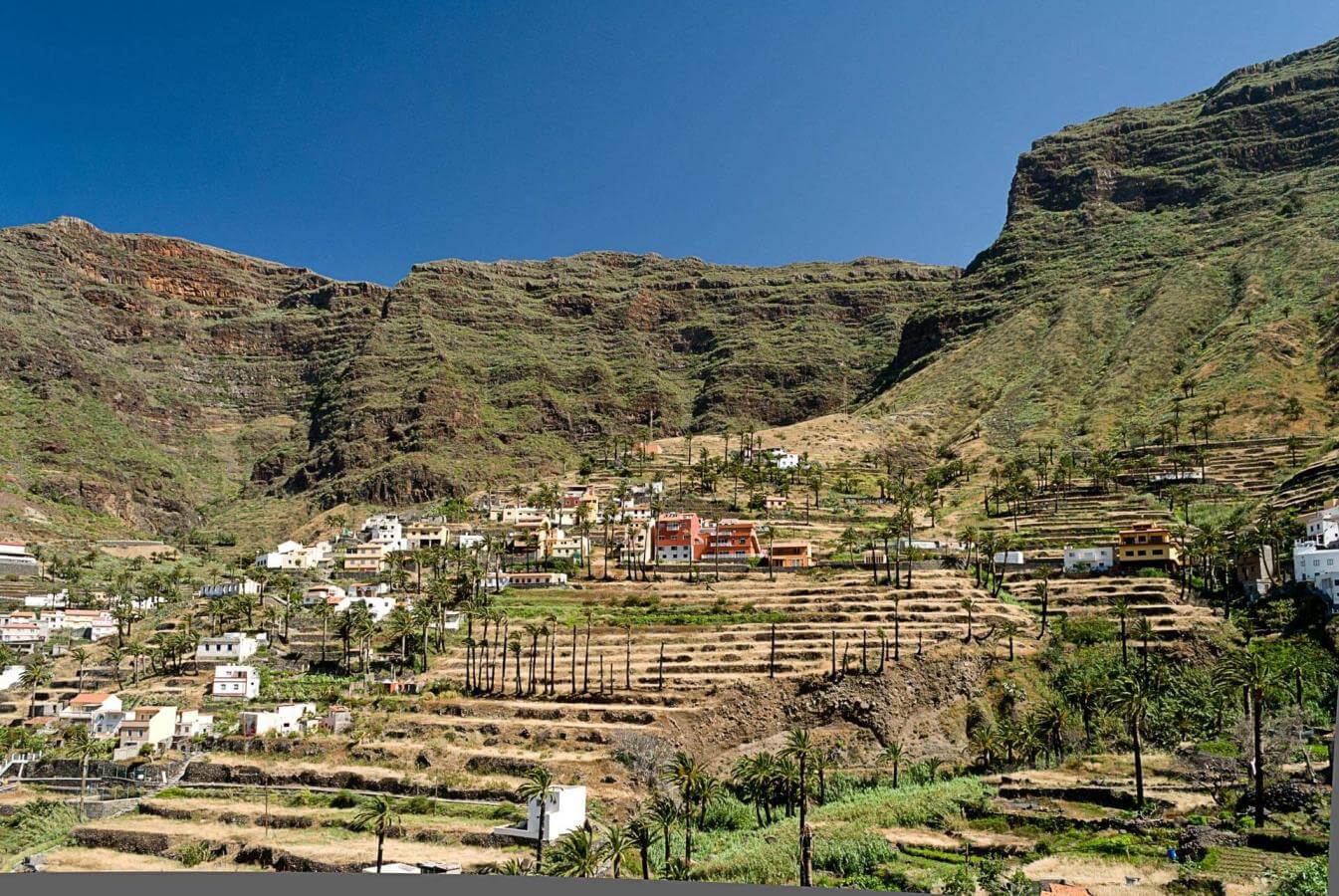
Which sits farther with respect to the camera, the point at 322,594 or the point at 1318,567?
the point at 322,594

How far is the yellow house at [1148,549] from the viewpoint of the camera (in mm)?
56719

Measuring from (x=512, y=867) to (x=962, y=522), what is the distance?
168 ft

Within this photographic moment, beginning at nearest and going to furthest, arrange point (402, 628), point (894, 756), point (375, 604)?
point (894, 756) → point (402, 628) → point (375, 604)

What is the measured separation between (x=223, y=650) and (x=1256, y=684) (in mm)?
47715

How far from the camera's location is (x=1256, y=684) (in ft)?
107

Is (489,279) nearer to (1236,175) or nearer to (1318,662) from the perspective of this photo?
(1236,175)

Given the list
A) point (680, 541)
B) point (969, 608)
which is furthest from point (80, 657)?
point (969, 608)

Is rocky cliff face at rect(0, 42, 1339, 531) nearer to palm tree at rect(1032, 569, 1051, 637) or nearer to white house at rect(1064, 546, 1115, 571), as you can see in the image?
white house at rect(1064, 546, 1115, 571)

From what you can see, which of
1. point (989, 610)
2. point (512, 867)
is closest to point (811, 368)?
point (989, 610)

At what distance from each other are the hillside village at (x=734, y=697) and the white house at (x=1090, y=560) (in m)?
0.16

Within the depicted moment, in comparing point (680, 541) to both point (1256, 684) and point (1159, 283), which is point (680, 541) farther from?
point (1159, 283)

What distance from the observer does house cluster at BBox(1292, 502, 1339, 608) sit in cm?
4412

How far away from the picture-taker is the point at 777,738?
140 ft

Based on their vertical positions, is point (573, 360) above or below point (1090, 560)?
above
